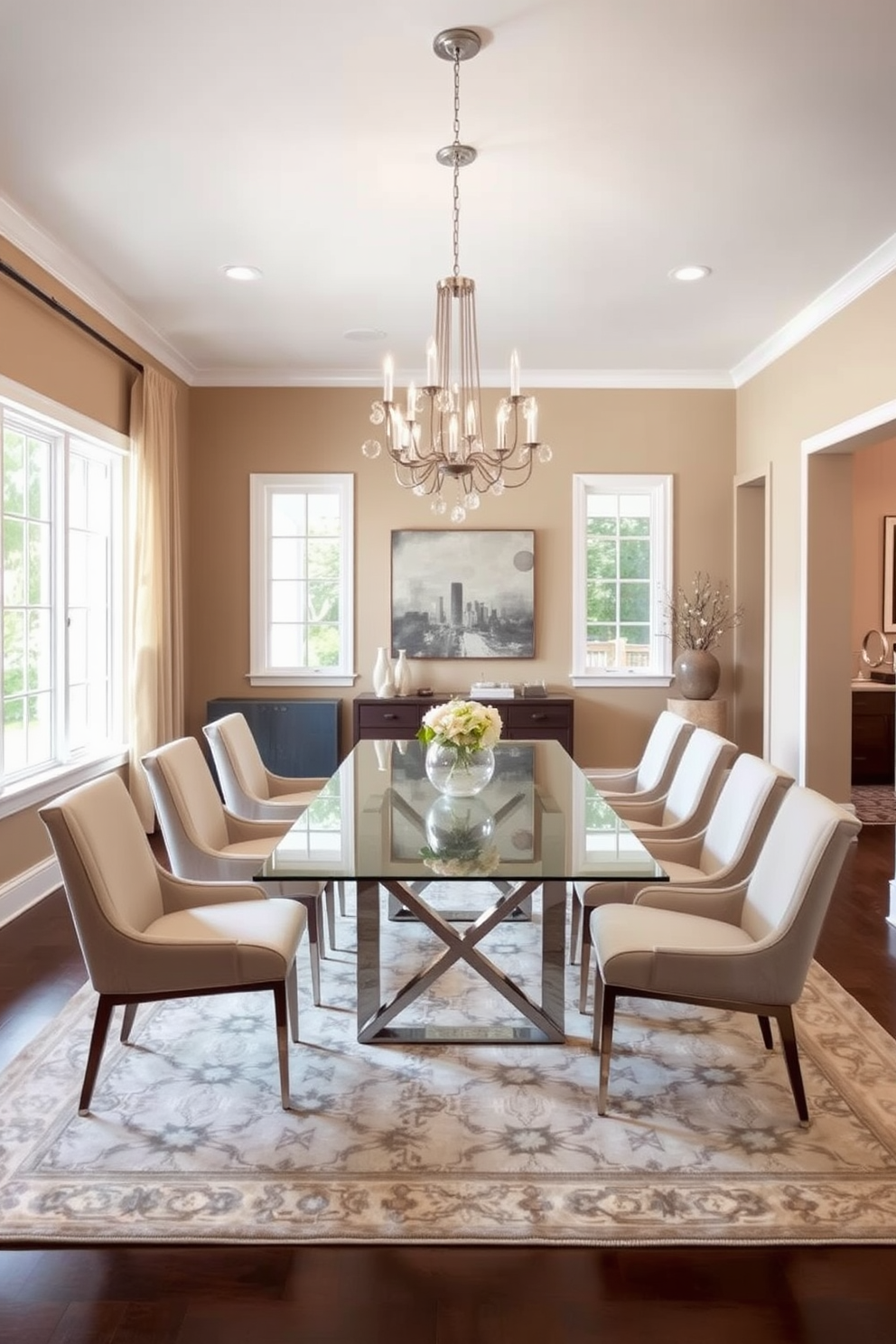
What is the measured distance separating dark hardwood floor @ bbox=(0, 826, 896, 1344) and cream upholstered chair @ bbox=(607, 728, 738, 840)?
1.53m

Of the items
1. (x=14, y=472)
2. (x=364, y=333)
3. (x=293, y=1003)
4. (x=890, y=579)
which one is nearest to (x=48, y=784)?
(x=14, y=472)

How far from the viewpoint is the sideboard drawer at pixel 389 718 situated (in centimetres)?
593

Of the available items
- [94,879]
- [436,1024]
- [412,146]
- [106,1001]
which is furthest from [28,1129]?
[412,146]

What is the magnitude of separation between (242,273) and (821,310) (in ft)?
10.0

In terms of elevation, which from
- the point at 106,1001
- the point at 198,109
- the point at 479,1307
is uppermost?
the point at 198,109

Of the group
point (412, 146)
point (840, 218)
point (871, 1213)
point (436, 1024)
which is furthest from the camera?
point (840, 218)

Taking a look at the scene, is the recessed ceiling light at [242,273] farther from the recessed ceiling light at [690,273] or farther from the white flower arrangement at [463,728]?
the white flower arrangement at [463,728]

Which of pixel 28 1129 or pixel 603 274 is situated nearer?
pixel 28 1129

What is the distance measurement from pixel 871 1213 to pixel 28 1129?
2.03 metres

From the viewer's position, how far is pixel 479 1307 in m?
1.73

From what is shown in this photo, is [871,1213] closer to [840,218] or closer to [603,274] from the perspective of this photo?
Answer: [840,218]

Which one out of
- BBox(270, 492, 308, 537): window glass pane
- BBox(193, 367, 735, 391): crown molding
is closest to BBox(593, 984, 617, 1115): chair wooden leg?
BBox(270, 492, 308, 537): window glass pane

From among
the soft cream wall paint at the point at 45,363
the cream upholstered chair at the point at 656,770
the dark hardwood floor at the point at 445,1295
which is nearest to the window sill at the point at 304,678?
the soft cream wall paint at the point at 45,363

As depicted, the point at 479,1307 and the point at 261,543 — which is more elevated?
Answer: the point at 261,543
